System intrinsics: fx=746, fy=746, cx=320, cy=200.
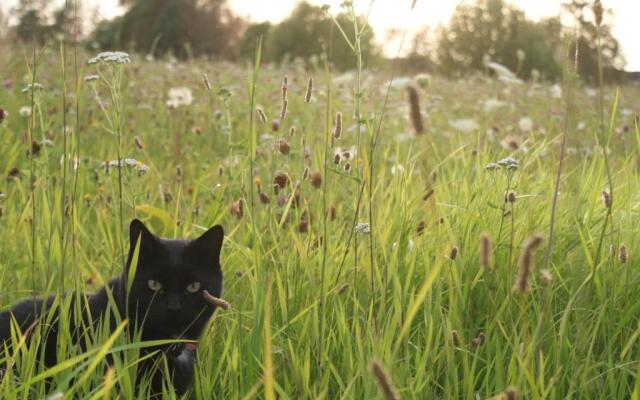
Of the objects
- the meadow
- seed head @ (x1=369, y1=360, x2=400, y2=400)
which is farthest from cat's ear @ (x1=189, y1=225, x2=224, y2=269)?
seed head @ (x1=369, y1=360, x2=400, y2=400)

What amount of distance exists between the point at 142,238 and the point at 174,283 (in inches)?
7.0

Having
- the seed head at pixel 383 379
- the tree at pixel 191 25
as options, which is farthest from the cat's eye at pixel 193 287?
the tree at pixel 191 25

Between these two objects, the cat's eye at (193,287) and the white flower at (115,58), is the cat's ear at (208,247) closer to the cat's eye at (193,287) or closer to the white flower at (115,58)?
the cat's eye at (193,287)

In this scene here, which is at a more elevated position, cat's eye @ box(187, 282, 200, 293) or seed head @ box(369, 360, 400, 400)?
seed head @ box(369, 360, 400, 400)

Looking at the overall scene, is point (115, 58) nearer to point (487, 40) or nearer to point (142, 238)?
point (142, 238)

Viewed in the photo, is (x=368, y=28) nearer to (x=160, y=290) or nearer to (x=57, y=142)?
(x=160, y=290)

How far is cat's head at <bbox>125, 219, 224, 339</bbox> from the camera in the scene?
7.40 feet

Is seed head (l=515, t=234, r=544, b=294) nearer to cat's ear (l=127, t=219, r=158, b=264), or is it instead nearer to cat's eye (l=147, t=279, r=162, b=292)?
cat's ear (l=127, t=219, r=158, b=264)

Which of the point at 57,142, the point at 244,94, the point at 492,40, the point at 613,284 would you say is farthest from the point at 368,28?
the point at 492,40

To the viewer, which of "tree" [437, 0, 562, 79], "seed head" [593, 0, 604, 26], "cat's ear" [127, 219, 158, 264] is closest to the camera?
"seed head" [593, 0, 604, 26]

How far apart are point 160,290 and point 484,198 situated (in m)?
1.19

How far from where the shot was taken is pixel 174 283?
2.32 metres

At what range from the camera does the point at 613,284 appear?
2.05m

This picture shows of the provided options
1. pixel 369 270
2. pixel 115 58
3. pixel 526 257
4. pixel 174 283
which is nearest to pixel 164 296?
pixel 174 283
